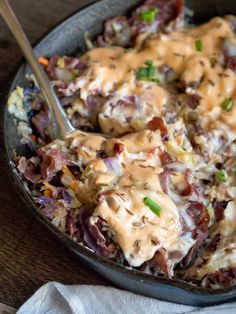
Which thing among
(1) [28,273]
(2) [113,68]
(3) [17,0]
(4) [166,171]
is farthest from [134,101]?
(3) [17,0]

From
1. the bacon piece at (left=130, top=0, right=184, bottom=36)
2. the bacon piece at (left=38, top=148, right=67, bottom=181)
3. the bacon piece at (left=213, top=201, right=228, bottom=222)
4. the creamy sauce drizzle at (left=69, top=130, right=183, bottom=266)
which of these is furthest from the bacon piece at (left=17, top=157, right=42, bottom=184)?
the bacon piece at (left=130, top=0, right=184, bottom=36)

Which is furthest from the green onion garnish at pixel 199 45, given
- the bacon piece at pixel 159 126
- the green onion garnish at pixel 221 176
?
the green onion garnish at pixel 221 176

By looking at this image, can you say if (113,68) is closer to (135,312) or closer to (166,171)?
(166,171)

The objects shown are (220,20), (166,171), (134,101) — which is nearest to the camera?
(166,171)

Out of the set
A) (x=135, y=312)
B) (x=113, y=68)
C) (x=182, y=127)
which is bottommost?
(x=135, y=312)

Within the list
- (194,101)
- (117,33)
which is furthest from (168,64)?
(117,33)

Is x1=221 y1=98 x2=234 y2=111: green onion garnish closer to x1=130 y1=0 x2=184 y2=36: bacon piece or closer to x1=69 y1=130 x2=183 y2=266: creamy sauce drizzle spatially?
x1=69 y1=130 x2=183 y2=266: creamy sauce drizzle
